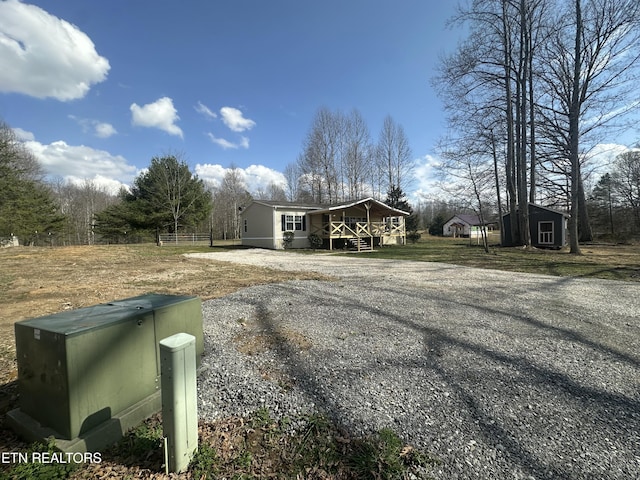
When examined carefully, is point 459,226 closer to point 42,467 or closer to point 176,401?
point 176,401

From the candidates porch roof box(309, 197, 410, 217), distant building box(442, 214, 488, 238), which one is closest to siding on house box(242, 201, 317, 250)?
porch roof box(309, 197, 410, 217)

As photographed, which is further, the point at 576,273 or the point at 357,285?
the point at 576,273

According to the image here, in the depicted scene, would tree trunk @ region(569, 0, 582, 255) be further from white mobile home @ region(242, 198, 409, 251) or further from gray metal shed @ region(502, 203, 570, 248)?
white mobile home @ region(242, 198, 409, 251)

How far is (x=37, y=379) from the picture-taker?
67.9 inches

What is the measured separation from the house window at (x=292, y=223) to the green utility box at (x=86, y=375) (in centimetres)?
1878

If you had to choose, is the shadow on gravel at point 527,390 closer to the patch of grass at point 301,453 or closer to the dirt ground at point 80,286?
the patch of grass at point 301,453

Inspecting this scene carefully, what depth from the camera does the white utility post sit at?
5.08 ft

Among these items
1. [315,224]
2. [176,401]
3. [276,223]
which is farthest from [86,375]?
[315,224]

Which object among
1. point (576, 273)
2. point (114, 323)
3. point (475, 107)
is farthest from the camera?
point (475, 107)

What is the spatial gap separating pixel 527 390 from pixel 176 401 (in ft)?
9.04

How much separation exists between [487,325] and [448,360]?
1.54 m

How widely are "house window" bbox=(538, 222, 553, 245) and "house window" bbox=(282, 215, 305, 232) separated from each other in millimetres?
16669

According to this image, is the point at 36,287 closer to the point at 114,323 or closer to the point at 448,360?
the point at 114,323

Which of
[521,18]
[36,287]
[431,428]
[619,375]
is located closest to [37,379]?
[431,428]
